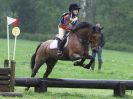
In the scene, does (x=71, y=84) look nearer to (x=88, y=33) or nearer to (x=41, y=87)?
(x=41, y=87)

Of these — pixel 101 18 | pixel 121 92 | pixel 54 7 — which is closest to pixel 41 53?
pixel 121 92

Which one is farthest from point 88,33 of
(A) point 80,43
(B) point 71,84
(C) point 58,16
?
(C) point 58,16

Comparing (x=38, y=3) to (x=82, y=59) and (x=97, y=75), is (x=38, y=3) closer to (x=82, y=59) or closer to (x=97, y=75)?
(x=97, y=75)

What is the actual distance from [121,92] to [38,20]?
215ft

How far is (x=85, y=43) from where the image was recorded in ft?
44.4

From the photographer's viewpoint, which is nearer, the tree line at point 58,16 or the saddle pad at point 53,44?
the saddle pad at point 53,44

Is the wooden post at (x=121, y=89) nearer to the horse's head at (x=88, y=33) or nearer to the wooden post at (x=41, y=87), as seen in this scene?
the horse's head at (x=88, y=33)

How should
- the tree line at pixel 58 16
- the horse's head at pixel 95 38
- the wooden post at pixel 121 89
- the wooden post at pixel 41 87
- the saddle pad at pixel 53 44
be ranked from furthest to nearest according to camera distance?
the tree line at pixel 58 16, the saddle pad at pixel 53 44, the wooden post at pixel 121 89, the wooden post at pixel 41 87, the horse's head at pixel 95 38

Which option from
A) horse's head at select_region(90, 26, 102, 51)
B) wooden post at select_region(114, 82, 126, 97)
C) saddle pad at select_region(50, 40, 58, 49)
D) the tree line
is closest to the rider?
saddle pad at select_region(50, 40, 58, 49)

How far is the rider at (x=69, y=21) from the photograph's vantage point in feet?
45.4

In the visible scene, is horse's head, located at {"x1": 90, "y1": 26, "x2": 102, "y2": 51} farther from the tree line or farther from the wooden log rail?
the tree line

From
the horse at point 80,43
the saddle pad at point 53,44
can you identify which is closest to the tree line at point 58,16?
the saddle pad at point 53,44

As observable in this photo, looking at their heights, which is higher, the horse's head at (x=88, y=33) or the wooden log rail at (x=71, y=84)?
the horse's head at (x=88, y=33)

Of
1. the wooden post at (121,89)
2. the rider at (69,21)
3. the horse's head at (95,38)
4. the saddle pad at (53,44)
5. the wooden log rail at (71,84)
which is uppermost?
the rider at (69,21)
